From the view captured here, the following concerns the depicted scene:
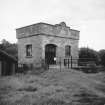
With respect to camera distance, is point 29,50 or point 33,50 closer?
point 33,50

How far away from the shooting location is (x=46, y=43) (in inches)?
596

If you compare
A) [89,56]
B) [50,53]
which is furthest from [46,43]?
[89,56]

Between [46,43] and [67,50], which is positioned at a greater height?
[46,43]

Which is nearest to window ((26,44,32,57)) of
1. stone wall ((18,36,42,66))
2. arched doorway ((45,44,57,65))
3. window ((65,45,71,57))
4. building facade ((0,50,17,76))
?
stone wall ((18,36,42,66))

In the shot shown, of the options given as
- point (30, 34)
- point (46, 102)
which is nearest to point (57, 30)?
point (30, 34)

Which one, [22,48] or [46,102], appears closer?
[46,102]

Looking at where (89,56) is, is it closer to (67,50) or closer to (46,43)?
(67,50)

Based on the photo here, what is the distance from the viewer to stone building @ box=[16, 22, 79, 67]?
1493 cm

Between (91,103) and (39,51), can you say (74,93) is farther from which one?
(39,51)

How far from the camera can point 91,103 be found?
18.4ft

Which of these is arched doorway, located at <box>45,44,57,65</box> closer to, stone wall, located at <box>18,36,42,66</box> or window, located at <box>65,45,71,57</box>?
stone wall, located at <box>18,36,42,66</box>

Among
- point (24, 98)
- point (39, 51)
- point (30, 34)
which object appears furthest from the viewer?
point (30, 34)

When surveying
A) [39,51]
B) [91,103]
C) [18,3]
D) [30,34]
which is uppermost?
[18,3]

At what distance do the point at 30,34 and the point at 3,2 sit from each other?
14.9 ft
